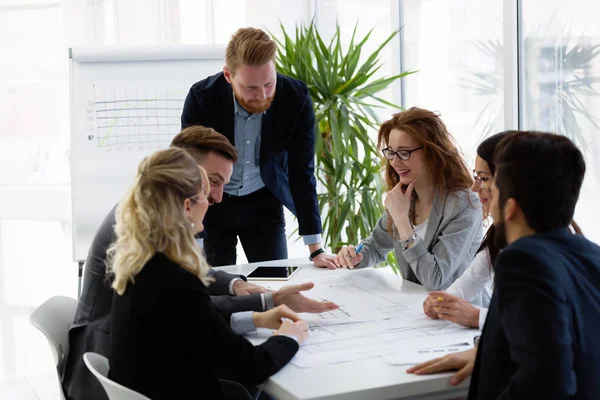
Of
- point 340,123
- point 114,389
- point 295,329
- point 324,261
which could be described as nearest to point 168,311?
point 114,389

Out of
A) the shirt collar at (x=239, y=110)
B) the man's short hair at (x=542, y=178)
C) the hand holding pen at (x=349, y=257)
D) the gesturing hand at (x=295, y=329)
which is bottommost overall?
the gesturing hand at (x=295, y=329)

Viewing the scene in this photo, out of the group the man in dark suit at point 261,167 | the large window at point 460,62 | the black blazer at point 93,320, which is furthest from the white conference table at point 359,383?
the large window at point 460,62

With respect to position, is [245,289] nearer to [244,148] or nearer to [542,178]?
[244,148]

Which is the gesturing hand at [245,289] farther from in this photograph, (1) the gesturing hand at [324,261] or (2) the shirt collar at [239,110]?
(2) the shirt collar at [239,110]

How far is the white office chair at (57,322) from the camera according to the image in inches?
77.5

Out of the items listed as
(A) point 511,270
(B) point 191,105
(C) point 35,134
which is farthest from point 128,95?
(A) point 511,270

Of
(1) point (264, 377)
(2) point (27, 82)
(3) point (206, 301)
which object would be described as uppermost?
(2) point (27, 82)

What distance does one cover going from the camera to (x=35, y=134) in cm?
492

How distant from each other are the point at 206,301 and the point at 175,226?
0.58 ft

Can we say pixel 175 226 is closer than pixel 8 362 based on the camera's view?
Yes

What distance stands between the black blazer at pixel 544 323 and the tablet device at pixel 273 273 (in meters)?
1.18

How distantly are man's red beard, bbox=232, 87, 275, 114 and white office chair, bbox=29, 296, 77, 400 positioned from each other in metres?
0.98

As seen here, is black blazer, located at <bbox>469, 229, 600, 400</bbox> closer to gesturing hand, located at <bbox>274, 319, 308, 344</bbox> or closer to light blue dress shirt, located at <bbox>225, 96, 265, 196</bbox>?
gesturing hand, located at <bbox>274, 319, 308, 344</bbox>

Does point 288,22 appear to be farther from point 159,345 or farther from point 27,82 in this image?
point 159,345
